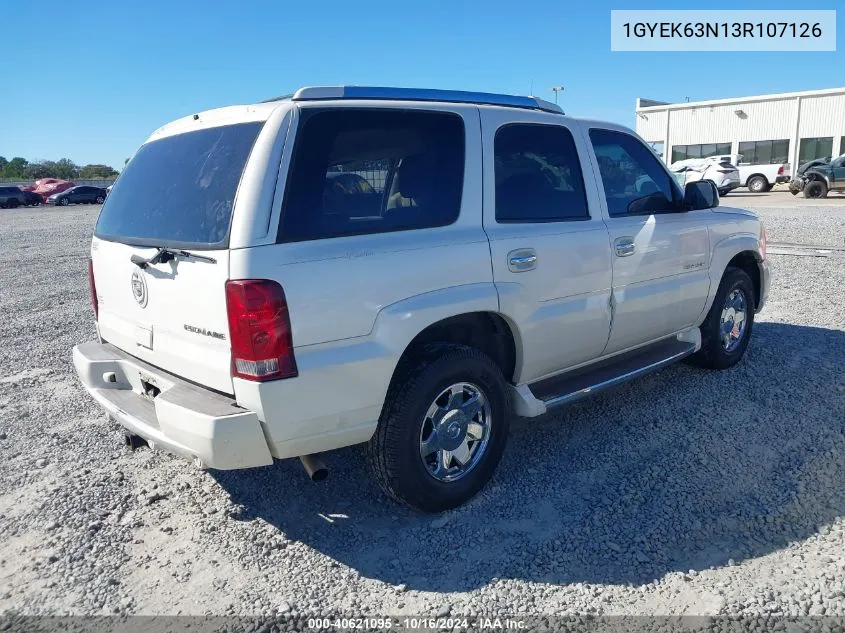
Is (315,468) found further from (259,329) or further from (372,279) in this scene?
(372,279)

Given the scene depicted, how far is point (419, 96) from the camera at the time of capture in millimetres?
3373

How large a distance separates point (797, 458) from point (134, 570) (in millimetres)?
3636

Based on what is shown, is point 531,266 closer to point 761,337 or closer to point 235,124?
point 235,124

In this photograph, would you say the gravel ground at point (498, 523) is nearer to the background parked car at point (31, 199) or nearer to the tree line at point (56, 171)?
the background parked car at point (31, 199)

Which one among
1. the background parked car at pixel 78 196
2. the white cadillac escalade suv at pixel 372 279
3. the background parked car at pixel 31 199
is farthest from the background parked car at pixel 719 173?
the background parked car at pixel 31 199

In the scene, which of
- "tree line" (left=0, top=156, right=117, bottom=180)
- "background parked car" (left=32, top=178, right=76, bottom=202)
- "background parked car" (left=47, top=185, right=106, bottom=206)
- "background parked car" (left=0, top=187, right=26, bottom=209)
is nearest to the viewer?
"background parked car" (left=0, top=187, right=26, bottom=209)

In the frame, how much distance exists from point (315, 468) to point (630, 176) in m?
2.92

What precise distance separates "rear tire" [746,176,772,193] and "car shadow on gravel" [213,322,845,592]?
2990 centimetres

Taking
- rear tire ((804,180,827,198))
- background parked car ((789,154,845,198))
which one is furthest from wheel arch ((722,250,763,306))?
rear tire ((804,180,827,198))

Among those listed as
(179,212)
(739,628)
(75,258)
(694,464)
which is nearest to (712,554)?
(739,628)

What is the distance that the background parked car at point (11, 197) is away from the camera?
42928 mm

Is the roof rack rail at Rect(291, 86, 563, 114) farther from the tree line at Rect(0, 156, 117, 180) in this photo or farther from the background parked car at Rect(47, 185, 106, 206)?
the tree line at Rect(0, 156, 117, 180)

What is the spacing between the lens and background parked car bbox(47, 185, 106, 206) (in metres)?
43.8

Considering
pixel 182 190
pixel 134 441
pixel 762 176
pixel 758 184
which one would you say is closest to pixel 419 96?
pixel 182 190
